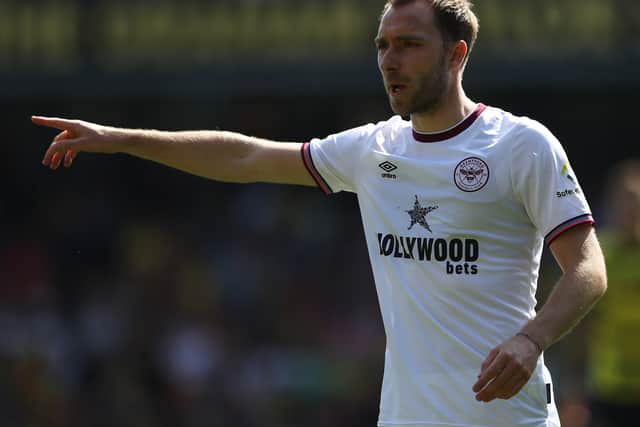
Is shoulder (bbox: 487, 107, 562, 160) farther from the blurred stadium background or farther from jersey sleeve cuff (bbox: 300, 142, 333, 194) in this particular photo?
the blurred stadium background

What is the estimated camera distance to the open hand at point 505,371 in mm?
3920

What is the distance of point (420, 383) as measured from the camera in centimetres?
454

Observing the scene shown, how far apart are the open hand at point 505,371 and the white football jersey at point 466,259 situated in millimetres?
495

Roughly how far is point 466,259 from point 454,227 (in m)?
0.12

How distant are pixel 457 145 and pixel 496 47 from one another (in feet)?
27.6

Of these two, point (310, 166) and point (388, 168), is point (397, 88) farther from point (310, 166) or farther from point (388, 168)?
point (310, 166)

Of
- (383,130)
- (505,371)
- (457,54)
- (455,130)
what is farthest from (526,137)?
(505,371)

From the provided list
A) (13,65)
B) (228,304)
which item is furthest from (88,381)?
(13,65)

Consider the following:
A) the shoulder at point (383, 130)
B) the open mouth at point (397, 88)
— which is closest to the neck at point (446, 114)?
the open mouth at point (397, 88)

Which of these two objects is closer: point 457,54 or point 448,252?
point 448,252

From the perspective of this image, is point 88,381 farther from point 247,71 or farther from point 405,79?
point 405,79

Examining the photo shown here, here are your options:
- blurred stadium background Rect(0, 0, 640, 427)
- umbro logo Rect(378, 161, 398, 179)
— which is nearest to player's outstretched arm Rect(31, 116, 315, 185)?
umbro logo Rect(378, 161, 398, 179)

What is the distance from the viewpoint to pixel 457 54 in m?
4.68

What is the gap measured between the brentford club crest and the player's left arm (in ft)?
1.13
